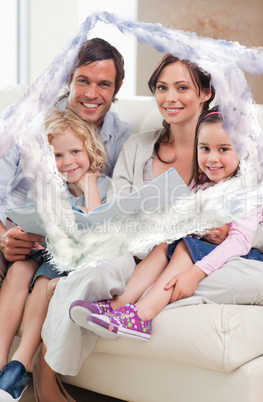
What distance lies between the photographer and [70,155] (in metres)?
1.54

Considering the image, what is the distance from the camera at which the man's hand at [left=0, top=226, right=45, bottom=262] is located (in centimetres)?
154

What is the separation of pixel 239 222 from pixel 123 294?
327mm

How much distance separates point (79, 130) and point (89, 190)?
0.16 metres

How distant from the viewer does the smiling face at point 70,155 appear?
4.99 ft

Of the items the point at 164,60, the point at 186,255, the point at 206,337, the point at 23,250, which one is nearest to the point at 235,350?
the point at 206,337

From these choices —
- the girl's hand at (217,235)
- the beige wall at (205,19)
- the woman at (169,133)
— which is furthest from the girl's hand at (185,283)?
the beige wall at (205,19)

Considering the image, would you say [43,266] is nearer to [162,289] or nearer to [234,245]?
[162,289]

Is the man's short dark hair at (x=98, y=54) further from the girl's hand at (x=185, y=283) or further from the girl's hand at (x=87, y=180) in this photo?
the girl's hand at (x=185, y=283)

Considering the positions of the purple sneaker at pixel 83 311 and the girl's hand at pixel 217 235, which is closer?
the purple sneaker at pixel 83 311

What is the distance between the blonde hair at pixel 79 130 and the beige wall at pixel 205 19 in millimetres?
1800

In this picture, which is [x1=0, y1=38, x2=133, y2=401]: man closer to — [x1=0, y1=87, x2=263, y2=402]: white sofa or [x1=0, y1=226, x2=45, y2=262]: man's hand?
[x1=0, y1=226, x2=45, y2=262]: man's hand

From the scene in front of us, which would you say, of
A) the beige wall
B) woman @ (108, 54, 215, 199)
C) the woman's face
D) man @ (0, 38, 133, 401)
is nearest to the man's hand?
man @ (0, 38, 133, 401)

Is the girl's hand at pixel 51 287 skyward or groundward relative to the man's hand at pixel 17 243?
groundward

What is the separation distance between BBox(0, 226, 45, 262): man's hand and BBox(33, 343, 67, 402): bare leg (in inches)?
9.6
